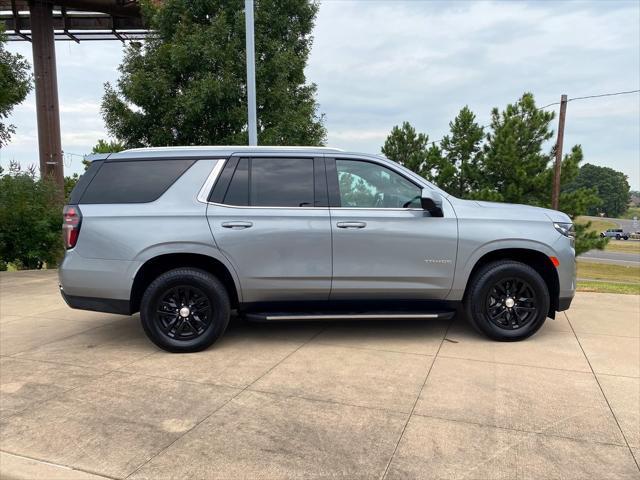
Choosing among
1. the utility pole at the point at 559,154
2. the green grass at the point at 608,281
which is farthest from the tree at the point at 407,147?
the green grass at the point at 608,281

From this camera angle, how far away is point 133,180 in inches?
175

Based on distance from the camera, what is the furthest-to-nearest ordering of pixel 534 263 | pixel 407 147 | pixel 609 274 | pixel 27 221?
pixel 609 274 < pixel 407 147 < pixel 27 221 < pixel 534 263

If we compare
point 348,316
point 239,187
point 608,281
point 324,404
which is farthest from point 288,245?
point 608,281

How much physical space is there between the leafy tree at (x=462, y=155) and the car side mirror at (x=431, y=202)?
1969cm

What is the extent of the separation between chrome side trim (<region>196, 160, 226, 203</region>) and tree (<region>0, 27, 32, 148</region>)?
24.2 feet

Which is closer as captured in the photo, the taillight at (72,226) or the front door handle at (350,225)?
the taillight at (72,226)

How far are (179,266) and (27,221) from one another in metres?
7.65

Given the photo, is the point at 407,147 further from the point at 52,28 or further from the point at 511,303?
the point at 511,303

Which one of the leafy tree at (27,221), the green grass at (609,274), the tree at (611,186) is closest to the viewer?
the leafy tree at (27,221)

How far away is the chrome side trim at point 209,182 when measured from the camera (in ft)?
14.5

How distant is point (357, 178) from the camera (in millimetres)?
→ 4629

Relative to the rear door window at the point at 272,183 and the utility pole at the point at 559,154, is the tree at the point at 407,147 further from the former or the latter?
the rear door window at the point at 272,183

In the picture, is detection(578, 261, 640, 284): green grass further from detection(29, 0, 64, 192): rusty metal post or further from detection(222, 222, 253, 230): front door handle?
detection(29, 0, 64, 192): rusty metal post

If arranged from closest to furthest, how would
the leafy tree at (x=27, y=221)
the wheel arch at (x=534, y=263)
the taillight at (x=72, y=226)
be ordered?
1. the taillight at (x=72, y=226)
2. the wheel arch at (x=534, y=263)
3. the leafy tree at (x=27, y=221)
